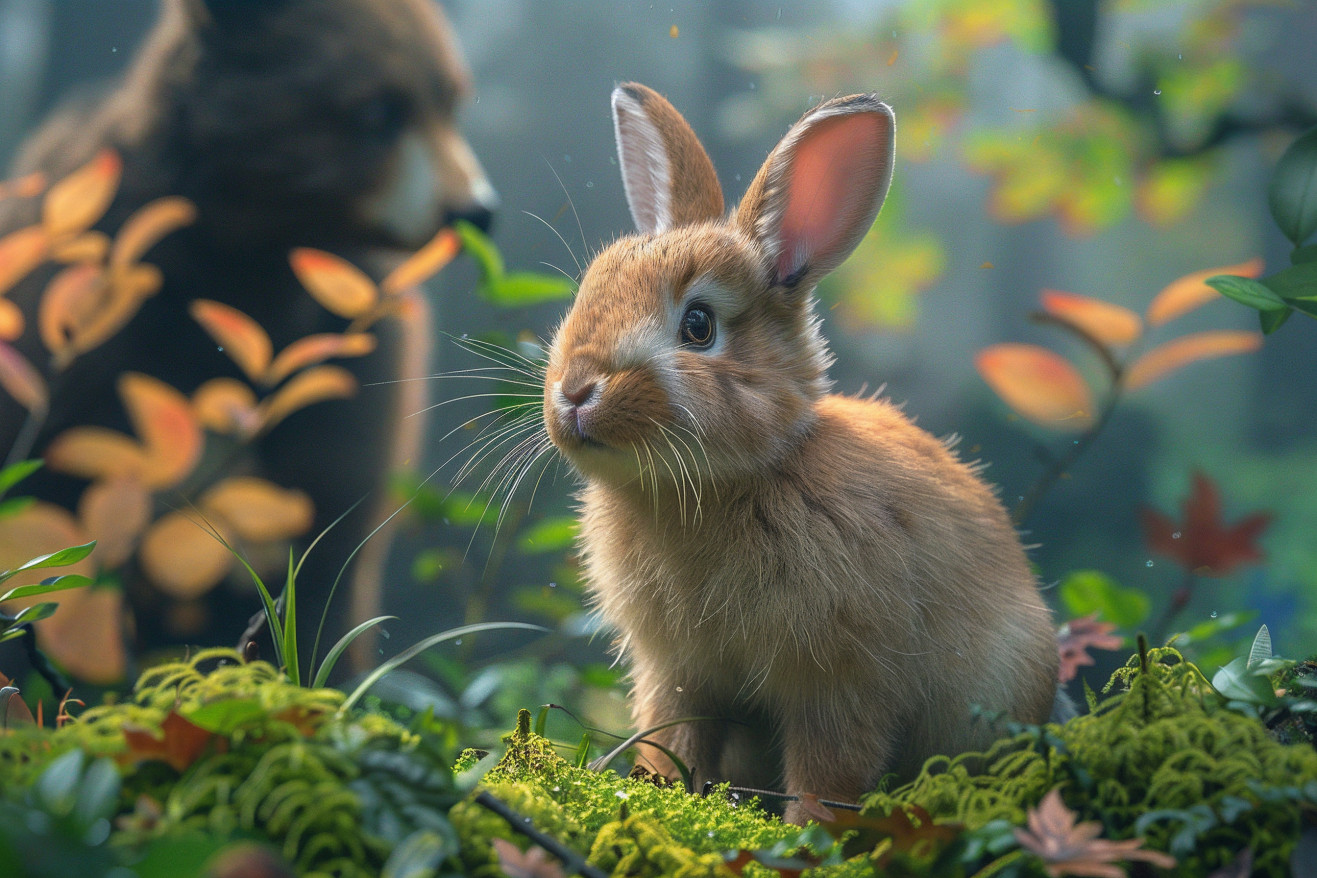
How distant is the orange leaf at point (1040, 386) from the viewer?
5.65ft

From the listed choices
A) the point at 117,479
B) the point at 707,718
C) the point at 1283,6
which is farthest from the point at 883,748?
the point at 1283,6

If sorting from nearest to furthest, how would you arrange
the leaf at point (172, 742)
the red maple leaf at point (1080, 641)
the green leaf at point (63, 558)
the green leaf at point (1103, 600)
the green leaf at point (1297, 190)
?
the leaf at point (172, 742) → the green leaf at point (63, 558) → the green leaf at point (1297, 190) → the red maple leaf at point (1080, 641) → the green leaf at point (1103, 600)

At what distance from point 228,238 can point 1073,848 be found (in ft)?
5.81

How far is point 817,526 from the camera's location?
3.67 ft

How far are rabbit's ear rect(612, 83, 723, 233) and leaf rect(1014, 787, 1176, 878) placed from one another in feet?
2.98

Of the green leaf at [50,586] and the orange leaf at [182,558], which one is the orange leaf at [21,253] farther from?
the green leaf at [50,586]

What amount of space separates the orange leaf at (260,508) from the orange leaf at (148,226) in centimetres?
48

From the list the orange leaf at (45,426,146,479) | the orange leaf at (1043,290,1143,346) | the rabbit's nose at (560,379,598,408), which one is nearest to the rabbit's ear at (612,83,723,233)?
the rabbit's nose at (560,379,598,408)

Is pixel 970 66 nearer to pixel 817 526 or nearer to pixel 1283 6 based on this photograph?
pixel 1283 6

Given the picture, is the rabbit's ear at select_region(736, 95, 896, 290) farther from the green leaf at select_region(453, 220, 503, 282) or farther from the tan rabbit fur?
the green leaf at select_region(453, 220, 503, 282)

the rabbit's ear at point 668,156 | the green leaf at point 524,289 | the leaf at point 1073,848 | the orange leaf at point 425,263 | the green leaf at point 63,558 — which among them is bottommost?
the leaf at point 1073,848

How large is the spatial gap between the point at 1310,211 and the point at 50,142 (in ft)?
7.09

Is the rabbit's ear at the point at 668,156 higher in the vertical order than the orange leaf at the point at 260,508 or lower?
higher

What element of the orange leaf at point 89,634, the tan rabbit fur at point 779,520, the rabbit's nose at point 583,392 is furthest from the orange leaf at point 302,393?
the rabbit's nose at point 583,392
